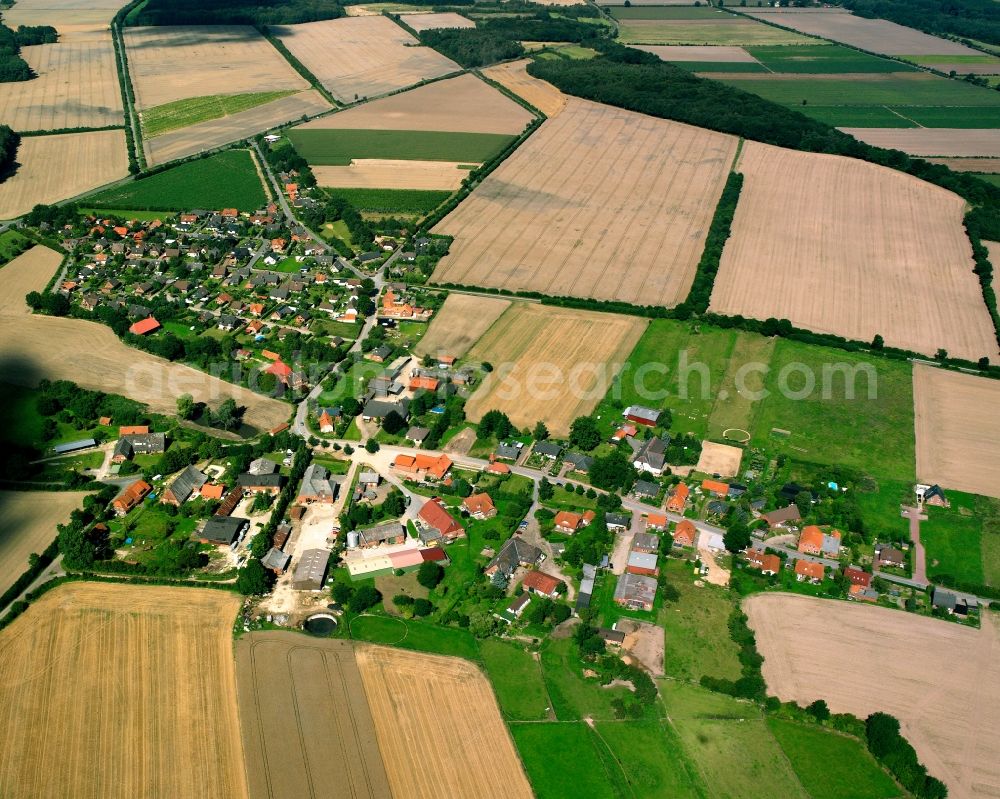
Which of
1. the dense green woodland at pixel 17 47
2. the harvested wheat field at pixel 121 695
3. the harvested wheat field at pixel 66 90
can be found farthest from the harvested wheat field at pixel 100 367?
the dense green woodland at pixel 17 47

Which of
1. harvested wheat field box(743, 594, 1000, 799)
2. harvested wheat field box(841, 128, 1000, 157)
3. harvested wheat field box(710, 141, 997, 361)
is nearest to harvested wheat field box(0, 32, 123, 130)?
harvested wheat field box(710, 141, 997, 361)

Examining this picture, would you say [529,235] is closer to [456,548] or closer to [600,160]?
[600,160]

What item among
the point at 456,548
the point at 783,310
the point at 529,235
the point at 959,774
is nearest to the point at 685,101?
the point at 529,235

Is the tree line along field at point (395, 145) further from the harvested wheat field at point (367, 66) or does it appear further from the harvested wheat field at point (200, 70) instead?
the harvested wheat field at point (200, 70)

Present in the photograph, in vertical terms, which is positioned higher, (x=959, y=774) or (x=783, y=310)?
(x=783, y=310)

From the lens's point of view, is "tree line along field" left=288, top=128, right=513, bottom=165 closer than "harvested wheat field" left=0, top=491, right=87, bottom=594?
No

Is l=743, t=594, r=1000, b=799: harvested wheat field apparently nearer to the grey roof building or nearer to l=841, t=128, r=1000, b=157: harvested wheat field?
the grey roof building
